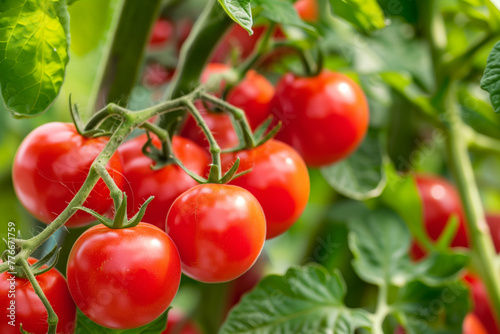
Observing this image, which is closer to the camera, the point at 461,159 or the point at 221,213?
the point at 221,213

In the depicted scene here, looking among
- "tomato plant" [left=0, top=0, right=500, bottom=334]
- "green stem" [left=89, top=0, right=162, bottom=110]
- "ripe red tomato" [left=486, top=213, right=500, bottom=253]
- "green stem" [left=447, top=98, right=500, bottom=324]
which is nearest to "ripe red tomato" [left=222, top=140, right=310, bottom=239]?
"tomato plant" [left=0, top=0, right=500, bottom=334]

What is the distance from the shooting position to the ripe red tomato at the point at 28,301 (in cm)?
31

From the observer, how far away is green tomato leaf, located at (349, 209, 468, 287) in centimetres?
55

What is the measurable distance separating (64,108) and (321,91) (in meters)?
0.34

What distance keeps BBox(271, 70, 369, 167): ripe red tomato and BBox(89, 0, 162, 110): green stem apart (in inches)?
4.8

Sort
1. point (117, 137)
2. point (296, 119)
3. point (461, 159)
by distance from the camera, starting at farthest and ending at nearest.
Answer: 1. point (461, 159)
2. point (296, 119)
3. point (117, 137)

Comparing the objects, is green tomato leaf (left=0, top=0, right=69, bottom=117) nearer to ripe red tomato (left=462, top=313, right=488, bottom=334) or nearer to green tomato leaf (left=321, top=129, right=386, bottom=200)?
green tomato leaf (left=321, top=129, right=386, bottom=200)

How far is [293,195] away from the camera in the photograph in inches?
15.7

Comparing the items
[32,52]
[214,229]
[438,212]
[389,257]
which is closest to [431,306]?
[389,257]

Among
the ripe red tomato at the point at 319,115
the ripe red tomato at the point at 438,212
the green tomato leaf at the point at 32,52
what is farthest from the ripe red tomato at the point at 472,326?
the green tomato leaf at the point at 32,52

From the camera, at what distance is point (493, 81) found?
1.09 ft

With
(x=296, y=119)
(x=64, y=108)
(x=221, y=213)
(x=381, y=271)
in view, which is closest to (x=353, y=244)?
(x=381, y=271)

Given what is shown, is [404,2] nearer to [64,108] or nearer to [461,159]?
[461,159]

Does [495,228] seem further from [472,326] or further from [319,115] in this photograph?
[319,115]
